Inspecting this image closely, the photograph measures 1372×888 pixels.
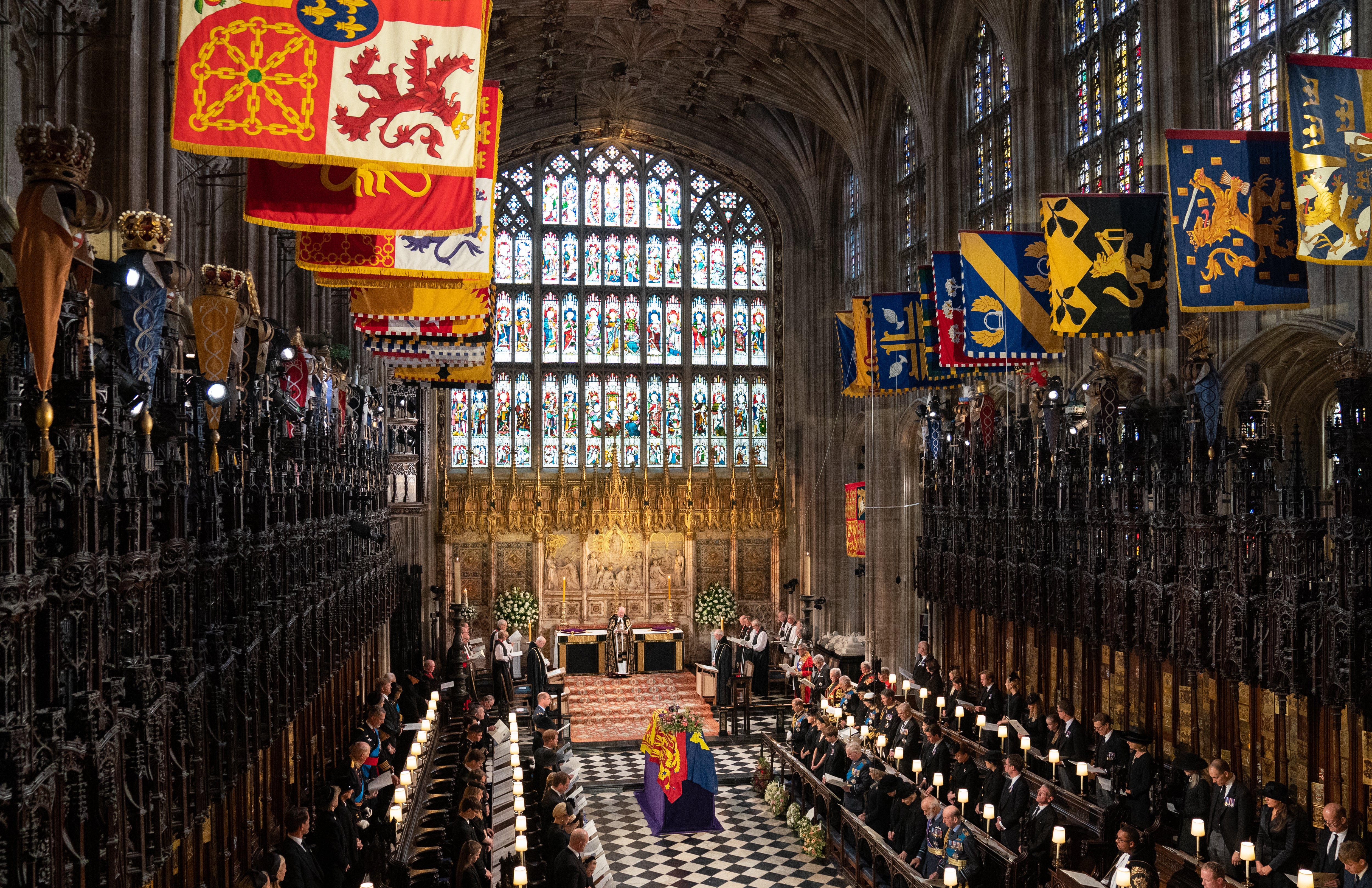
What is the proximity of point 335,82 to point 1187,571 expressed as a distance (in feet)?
32.4

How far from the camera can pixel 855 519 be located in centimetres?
2489

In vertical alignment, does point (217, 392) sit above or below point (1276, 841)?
above

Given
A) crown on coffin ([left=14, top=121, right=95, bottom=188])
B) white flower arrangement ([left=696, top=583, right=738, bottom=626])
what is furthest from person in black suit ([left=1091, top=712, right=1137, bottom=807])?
white flower arrangement ([left=696, top=583, right=738, bottom=626])

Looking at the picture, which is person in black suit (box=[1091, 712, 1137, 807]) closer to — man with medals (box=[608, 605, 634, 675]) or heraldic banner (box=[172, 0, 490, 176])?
heraldic banner (box=[172, 0, 490, 176])

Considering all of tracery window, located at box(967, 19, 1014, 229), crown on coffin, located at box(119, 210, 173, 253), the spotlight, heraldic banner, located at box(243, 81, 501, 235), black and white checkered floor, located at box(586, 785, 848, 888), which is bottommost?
black and white checkered floor, located at box(586, 785, 848, 888)

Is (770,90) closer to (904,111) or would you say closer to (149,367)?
(904,111)

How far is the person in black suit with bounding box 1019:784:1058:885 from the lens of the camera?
9633 mm

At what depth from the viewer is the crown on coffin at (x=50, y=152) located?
4.34m

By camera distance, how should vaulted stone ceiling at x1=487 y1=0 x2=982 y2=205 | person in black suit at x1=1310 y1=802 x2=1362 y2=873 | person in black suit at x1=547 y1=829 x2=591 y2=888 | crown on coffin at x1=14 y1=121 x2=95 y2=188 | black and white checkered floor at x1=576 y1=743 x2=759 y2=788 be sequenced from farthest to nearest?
vaulted stone ceiling at x1=487 y1=0 x2=982 y2=205 < black and white checkered floor at x1=576 y1=743 x2=759 y2=788 < person in black suit at x1=547 y1=829 x2=591 y2=888 < person in black suit at x1=1310 y1=802 x2=1362 y2=873 < crown on coffin at x1=14 y1=121 x2=95 y2=188

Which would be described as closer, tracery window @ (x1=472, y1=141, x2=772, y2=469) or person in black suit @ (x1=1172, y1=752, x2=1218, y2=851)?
person in black suit @ (x1=1172, y1=752, x2=1218, y2=851)

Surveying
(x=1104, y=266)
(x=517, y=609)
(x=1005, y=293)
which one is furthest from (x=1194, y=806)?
(x=517, y=609)

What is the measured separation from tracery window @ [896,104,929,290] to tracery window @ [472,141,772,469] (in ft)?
20.5

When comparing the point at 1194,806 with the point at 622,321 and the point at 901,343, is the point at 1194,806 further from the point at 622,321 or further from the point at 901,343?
the point at 622,321

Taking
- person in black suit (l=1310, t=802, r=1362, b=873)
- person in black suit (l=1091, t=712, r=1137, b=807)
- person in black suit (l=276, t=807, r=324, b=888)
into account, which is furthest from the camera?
person in black suit (l=1091, t=712, r=1137, b=807)
